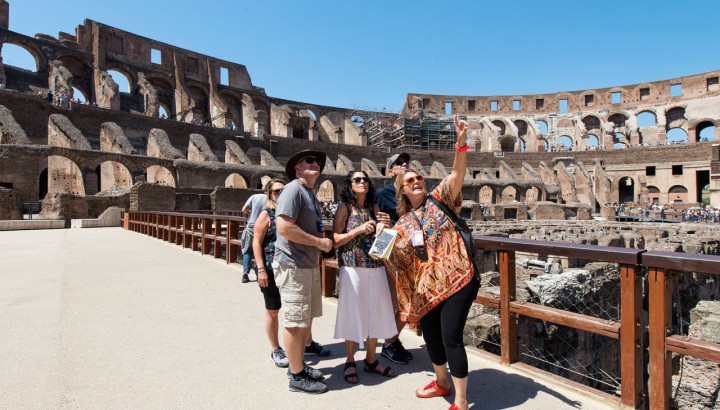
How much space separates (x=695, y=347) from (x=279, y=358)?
242cm

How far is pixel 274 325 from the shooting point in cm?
304

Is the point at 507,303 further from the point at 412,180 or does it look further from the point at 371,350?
the point at 412,180

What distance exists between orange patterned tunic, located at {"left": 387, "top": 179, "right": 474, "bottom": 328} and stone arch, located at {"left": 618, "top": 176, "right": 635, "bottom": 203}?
45.2 metres

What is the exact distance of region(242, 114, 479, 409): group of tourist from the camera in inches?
90.3

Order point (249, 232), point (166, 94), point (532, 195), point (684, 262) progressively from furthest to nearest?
point (166, 94), point (532, 195), point (249, 232), point (684, 262)

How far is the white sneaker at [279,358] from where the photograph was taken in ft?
9.46

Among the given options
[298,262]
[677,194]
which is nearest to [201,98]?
[298,262]

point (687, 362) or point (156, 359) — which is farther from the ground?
point (156, 359)

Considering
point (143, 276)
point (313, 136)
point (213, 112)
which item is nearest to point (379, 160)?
point (313, 136)

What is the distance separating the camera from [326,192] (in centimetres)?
3028

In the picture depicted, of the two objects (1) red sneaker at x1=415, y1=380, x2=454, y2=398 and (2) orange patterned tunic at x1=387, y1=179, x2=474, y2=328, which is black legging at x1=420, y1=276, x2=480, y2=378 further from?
(1) red sneaker at x1=415, y1=380, x2=454, y2=398

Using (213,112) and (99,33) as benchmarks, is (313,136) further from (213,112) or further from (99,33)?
(99,33)

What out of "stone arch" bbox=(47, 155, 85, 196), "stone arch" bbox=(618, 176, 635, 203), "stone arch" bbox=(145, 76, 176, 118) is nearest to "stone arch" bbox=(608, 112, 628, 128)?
"stone arch" bbox=(618, 176, 635, 203)

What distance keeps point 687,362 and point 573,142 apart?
160 feet
